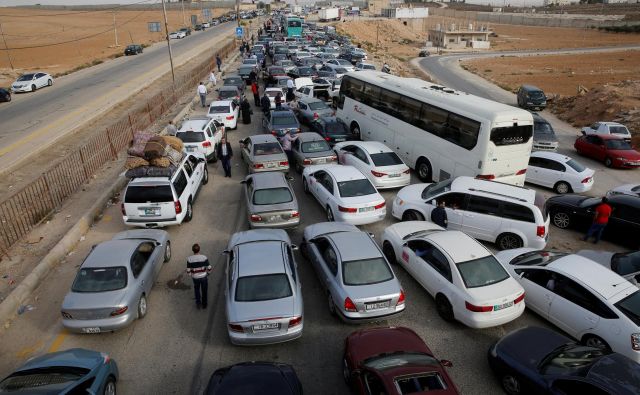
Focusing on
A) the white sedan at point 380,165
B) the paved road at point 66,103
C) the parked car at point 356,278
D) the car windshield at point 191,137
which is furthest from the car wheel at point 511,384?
the paved road at point 66,103

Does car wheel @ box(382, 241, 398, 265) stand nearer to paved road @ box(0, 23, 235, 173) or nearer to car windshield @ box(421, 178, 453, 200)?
car windshield @ box(421, 178, 453, 200)

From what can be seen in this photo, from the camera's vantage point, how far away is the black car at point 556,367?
605cm

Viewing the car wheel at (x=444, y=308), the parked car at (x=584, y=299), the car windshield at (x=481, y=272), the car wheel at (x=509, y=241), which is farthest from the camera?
the car wheel at (x=509, y=241)

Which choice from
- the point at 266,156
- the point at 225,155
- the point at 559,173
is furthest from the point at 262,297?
the point at 559,173

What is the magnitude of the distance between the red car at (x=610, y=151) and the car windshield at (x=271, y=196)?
49.9 ft

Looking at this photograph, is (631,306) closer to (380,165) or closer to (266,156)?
(380,165)

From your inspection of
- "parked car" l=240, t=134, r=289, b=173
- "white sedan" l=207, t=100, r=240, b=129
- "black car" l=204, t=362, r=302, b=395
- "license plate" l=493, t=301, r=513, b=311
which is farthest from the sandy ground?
"license plate" l=493, t=301, r=513, b=311

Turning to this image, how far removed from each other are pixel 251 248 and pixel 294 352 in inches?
92.3

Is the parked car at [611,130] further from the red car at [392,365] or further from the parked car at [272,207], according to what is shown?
the red car at [392,365]

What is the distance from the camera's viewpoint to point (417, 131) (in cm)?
1647

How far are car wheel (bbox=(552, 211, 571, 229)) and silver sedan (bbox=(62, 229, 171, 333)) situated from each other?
11.7 metres

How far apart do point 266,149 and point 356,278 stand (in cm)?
838

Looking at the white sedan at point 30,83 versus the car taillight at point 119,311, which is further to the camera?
the white sedan at point 30,83

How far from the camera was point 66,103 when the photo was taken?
30.5 metres
